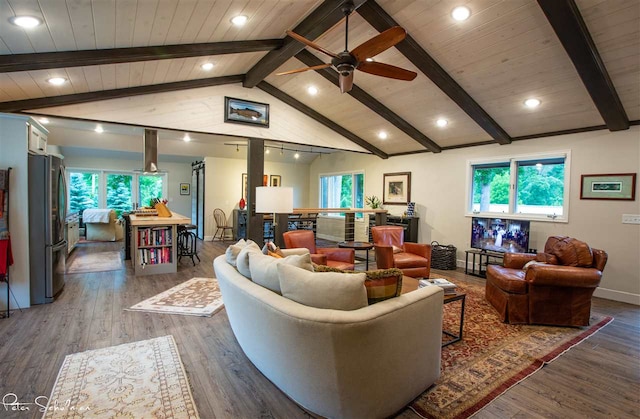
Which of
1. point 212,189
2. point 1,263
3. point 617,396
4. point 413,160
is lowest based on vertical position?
point 617,396

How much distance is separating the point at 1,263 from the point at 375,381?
153 inches

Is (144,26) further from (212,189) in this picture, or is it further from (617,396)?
(212,189)

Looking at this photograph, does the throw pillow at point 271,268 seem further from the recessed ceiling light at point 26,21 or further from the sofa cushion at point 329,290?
the recessed ceiling light at point 26,21

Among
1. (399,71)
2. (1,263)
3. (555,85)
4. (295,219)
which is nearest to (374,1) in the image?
(399,71)

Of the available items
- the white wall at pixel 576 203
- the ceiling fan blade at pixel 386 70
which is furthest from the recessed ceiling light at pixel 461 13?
the white wall at pixel 576 203

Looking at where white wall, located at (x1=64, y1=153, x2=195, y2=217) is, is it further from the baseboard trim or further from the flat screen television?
the baseboard trim

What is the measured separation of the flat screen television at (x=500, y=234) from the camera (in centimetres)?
497

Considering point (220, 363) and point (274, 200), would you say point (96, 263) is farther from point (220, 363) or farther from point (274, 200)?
point (220, 363)

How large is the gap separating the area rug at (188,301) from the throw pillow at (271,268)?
1585mm

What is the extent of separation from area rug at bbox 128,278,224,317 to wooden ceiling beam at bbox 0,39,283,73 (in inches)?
102

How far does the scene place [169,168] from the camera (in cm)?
1005

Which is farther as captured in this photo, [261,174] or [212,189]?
[212,189]

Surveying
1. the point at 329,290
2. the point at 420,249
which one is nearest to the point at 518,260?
the point at 420,249

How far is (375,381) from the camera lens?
70.2 inches
